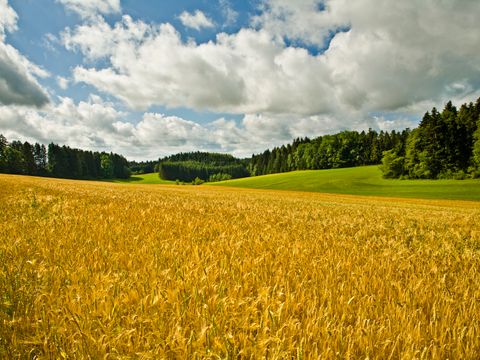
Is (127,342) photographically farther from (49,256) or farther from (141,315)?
(49,256)

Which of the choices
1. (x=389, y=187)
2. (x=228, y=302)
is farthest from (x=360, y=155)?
(x=228, y=302)

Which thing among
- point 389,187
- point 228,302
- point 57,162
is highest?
point 57,162

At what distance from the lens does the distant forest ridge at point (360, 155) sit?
69.2 metres

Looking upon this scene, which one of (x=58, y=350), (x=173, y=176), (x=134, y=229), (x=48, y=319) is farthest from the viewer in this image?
(x=173, y=176)

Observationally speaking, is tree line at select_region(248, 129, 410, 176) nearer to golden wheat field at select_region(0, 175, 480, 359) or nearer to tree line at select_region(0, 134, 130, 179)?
tree line at select_region(0, 134, 130, 179)

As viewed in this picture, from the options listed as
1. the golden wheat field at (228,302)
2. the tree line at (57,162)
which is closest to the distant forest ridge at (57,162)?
the tree line at (57,162)

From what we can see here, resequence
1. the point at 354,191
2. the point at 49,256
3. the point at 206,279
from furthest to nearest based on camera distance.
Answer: the point at 354,191
the point at 49,256
the point at 206,279

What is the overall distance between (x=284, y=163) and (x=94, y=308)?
15687 centimetres

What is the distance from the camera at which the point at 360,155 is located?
12706 centimetres

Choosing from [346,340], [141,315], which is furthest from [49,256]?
[346,340]

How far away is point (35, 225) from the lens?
214 inches

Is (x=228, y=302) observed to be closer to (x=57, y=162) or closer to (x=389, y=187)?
(x=389, y=187)

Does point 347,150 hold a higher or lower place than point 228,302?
higher

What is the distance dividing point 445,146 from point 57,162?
524 ft
